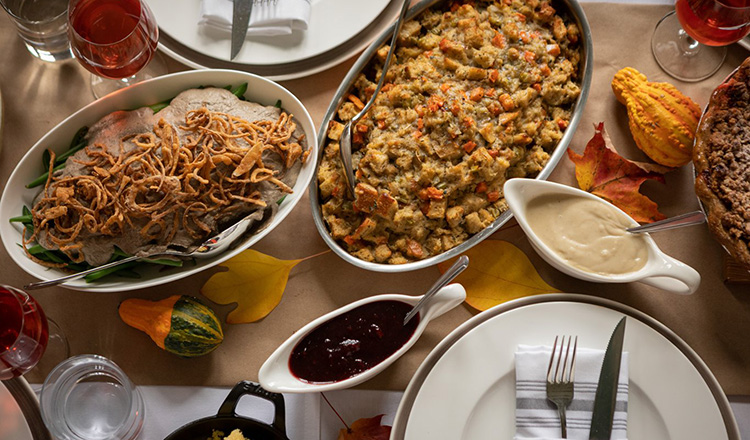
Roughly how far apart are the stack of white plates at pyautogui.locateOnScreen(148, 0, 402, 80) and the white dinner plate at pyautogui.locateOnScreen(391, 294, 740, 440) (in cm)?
112

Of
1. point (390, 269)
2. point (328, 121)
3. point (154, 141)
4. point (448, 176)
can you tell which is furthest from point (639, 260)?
point (154, 141)

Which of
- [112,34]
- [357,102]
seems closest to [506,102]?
[357,102]

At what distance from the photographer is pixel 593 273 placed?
2086 millimetres

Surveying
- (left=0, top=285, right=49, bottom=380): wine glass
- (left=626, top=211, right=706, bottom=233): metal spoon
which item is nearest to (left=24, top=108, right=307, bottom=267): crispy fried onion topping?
(left=0, top=285, right=49, bottom=380): wine glass

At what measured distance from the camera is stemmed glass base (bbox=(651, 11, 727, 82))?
2.40 metres

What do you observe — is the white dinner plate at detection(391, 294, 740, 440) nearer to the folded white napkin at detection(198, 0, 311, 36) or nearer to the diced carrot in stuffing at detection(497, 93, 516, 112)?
the diced carrot in stuffing at detection(497, 93, 516, 112)

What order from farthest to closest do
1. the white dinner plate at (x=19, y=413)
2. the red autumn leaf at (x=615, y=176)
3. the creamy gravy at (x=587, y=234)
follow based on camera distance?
the red autumn leaf at (x=615, y=176) < the white dinner plate at (x=19, y=413) < the creamy gravy at (x=587, y=234)

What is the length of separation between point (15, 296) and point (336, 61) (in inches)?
53.6

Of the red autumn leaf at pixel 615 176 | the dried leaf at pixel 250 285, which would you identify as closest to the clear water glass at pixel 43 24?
the dried leaf at pixel 250 285

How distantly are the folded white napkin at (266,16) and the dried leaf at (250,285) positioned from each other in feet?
2.70

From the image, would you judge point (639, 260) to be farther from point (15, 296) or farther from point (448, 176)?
point (15, 296)

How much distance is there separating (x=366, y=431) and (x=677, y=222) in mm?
1239

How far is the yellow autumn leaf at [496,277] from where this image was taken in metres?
2.29

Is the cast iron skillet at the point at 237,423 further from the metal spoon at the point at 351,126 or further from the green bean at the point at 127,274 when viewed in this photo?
the metal spoon at the point at 351,126
